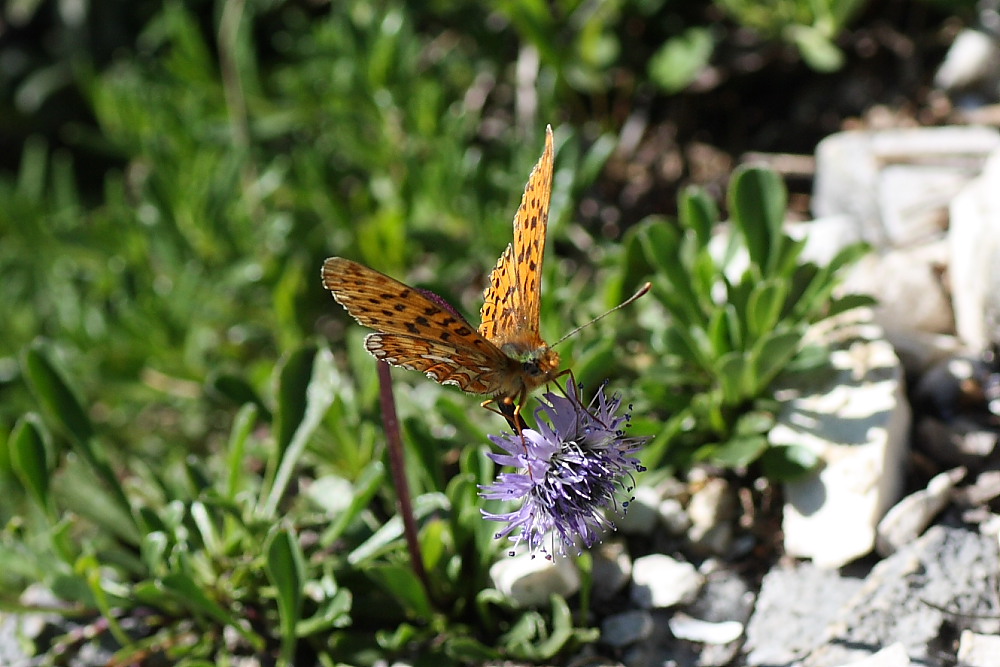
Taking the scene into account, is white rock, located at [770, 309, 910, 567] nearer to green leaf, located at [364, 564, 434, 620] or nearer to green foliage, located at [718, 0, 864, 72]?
green leaf, located at [364, 564, 434, 620]

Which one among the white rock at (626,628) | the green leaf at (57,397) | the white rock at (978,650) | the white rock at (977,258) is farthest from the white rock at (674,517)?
the green leaf at (57,397)

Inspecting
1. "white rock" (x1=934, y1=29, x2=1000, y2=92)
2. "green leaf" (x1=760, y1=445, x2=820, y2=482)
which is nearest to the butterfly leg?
"green leaf" (x1=760, y1=445, x2=820, y2=482)

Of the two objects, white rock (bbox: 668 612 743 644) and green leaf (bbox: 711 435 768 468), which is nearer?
white rock (bbox: 668 612 743 644)

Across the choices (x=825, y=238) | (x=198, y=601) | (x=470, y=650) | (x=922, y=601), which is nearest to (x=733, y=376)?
(x=922, y=601)

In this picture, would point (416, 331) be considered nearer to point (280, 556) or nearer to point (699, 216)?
point (280, 556)

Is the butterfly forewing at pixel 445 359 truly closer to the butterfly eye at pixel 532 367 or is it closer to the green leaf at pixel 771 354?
the butterfly eye at pixel 532 367

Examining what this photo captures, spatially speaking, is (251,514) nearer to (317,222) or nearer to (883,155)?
(317,222)

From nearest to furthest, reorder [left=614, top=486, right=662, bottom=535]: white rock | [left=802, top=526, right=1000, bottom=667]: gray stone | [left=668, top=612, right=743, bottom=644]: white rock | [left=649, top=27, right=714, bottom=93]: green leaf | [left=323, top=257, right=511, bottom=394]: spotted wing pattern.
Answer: [left=323, top=257, right=511, bottom=394]: spotted wing pattern < [left=802, top=526, right=1000, bottom=667]: gray stone < [left=668, top=612, right=743, bottom=644]: white rock < [left=614, top=486, right=662, bottom=535]: white rock < [left=649, top=27, right=714, bottom=93]: green leaf
